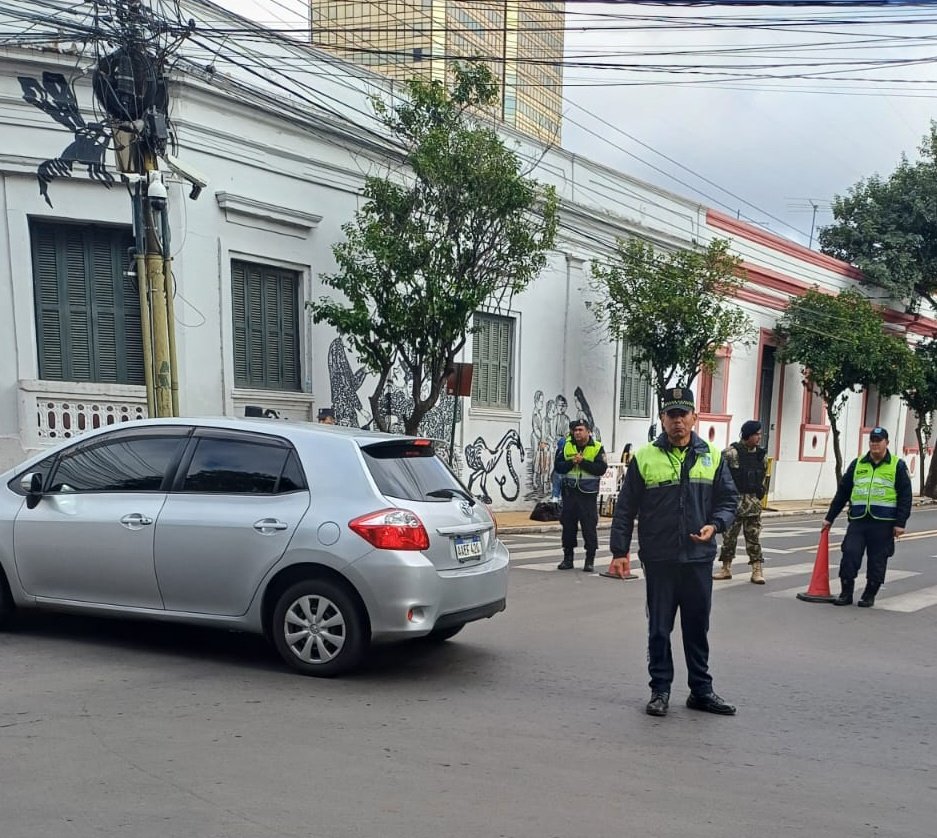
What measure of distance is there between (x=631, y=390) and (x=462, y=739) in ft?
63.2

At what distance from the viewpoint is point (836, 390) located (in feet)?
84.4

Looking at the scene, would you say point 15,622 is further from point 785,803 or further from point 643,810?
point 785,803

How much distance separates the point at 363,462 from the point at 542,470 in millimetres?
14478

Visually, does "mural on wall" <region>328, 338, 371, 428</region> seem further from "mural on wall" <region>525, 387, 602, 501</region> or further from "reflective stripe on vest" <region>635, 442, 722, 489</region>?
"reflective stripe on vest" <region>635, 442, 722, 489</region>

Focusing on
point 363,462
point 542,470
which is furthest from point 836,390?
point 363,462

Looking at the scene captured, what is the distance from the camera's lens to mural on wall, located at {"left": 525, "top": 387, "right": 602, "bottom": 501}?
64.8 ft

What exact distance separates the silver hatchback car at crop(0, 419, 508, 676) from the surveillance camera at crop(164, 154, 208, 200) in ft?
22.0

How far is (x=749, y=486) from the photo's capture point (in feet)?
32.6

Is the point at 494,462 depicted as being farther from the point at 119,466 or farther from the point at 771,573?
the point at 119,466

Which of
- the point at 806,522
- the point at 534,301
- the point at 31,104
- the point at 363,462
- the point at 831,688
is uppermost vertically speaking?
the point at 31,104

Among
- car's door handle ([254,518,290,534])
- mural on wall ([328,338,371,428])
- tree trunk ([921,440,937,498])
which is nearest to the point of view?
car's door handle ([254,518,290,534])

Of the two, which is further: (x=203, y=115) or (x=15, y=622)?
(x=203, y=115)

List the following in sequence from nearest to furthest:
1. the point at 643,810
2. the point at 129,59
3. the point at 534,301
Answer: the point at 643,810 < the point at 129,59 < the point at 534,301

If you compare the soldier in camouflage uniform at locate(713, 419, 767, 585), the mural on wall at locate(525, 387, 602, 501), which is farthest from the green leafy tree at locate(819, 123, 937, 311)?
the soldier in camouflage uniform at locate(713, 419, 767, 585)
